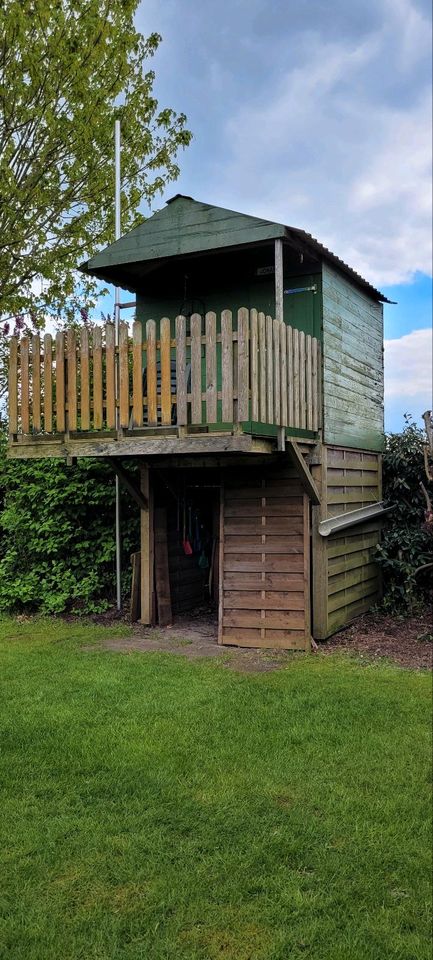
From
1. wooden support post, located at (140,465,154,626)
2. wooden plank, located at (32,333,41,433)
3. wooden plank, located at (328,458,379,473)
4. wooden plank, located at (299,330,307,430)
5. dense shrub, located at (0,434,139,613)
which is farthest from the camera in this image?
dense shrub, located at (0,434,139,613)

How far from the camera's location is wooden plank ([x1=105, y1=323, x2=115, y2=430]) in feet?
19.1

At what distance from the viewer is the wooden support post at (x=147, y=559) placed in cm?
734

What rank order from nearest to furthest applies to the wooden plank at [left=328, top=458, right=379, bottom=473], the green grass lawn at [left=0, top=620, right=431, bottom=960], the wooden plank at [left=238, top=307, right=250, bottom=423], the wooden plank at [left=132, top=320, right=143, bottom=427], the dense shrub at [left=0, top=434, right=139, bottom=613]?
the green grass lawn at [left=0, top=620, right=431, bottom=960]
the wooden plank at [left=238, top=307, right=250, bottom=423]
the wooden plank at [left=132, top=320, right=143, bottom=427]
the wooden plank at [left=328, top=458, right=379, bottom=473]
the dense shrub at [left=0, top=434, right=139, bottom=613]

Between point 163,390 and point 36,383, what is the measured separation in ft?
4.32

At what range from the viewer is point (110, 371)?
5820 mm

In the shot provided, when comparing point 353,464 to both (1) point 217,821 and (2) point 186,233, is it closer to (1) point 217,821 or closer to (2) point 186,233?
(2) point 186,233

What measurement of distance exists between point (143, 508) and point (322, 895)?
5315 millimetres

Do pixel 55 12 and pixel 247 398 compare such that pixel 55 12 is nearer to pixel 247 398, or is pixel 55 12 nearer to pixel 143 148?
pixel 143 148

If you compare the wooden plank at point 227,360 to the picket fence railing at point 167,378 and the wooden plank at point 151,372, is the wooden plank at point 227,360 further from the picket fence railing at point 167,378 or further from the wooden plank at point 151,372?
the wooden plank at point 151,372

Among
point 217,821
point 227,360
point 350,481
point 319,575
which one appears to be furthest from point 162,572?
point 217,821

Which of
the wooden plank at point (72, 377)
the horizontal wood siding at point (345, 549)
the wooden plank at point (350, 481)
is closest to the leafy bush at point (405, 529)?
the horizontal wood siding at point (345, 549)

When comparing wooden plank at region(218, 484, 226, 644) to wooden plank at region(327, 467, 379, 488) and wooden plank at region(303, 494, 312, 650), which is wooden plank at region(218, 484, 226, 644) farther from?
wooden plank at region(327, 467, 379, 488)

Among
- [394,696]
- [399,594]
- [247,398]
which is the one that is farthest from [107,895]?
[399,594]

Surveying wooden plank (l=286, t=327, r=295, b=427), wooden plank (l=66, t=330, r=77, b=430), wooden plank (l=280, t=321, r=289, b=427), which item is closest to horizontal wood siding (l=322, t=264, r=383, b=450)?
wooden plank (l=286, t=327, r=295, b=427)
